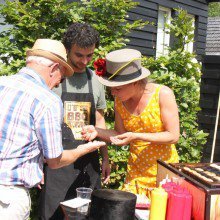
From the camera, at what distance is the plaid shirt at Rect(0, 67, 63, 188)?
1890 millimetres

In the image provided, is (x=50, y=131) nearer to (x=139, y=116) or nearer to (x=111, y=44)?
(x=139, y=116)

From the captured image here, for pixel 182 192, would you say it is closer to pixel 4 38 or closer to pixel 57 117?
→ pixel 57 117

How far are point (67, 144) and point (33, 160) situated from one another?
0.77 m

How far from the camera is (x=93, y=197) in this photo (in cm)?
195

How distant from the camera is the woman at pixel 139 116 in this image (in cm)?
237

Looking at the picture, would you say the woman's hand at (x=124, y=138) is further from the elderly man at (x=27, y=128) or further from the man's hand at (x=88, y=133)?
the elderly man at (x=27, y=128)

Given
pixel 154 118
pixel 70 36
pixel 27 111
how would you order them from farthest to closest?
1. pixel 70 36
2. pixel 154 118
3. pixel 27 111

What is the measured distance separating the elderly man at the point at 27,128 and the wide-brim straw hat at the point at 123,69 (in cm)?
42

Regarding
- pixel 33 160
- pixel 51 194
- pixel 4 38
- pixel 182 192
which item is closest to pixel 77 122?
pixel 51 194

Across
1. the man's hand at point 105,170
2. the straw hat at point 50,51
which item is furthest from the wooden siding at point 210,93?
the straw hat at point 50,51

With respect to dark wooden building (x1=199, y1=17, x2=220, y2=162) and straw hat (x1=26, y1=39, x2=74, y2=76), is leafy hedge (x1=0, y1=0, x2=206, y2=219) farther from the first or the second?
straw hat (x1=26, y1=39, x2=74, y2=76)

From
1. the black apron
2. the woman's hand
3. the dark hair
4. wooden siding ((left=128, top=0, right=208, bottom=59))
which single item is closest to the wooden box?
the woman's hand

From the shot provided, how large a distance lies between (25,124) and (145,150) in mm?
901

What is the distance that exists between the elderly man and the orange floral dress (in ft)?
2.06
